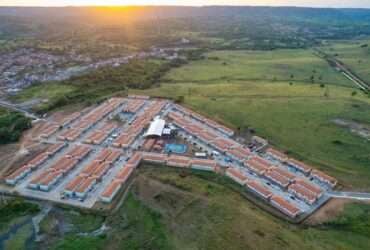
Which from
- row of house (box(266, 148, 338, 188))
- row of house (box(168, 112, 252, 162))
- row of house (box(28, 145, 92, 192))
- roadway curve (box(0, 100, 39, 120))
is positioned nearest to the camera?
row of house (box(28, 145, 92, 192))

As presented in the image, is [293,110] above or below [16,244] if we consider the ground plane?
above

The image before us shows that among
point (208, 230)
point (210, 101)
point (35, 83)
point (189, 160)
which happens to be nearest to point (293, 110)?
point (210, 101)

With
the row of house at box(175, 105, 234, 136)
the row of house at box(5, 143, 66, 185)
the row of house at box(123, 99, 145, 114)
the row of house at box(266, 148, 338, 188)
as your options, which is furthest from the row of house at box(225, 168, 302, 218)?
the row of house at box(123, 99, 145, 114)

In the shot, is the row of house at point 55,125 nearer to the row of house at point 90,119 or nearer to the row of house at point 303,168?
the row of house at point 90,119

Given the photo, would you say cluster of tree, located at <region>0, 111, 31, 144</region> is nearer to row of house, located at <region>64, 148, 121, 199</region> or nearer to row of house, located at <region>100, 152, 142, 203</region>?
row of house, located at <region>64, 148, 121, 199</region>

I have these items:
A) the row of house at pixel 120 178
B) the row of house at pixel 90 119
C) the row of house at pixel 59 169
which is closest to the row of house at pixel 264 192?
the row of house at pixel 120 178

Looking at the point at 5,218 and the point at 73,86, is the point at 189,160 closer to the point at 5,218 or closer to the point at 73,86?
the point at 5,218

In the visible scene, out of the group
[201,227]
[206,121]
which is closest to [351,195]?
[201,227]
